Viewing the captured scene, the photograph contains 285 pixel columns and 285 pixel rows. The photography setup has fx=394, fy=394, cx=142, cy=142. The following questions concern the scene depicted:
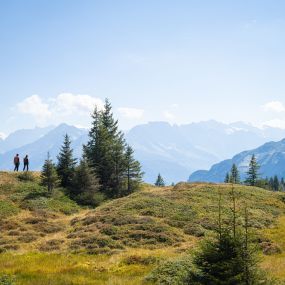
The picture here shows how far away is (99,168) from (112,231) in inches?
1043

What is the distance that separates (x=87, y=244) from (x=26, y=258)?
16.6 feet

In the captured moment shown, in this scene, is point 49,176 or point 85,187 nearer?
point 49,176

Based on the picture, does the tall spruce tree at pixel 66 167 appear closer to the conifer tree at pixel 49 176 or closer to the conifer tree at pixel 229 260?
the conifer tree at pixel 49 176

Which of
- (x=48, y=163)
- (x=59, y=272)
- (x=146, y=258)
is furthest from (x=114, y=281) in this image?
(x=48, y=163)

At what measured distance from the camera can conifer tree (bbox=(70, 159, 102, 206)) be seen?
47.3m

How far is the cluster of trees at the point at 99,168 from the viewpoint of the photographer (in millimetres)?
48531

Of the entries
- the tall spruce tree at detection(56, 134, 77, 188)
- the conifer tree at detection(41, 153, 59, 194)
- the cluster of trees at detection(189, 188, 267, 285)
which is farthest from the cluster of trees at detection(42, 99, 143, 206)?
the cluster of trees at detection(189, 188, 267, 285)

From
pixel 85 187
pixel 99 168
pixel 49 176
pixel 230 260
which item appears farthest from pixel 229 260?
pixel 99 168

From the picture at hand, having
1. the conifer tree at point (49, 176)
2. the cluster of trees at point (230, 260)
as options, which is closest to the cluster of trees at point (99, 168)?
the conifer tree at point (49, 176)

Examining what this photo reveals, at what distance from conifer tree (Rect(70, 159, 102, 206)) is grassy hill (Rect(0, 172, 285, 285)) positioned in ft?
8.37

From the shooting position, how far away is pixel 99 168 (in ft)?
183

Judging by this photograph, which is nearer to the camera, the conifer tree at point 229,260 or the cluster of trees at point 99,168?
the conifer tree at point 229,260

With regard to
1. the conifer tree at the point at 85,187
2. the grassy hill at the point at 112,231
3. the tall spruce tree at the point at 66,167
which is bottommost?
the grassy hill at the point at 112,231

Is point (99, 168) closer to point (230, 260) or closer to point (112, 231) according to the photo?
point (112, 231)
